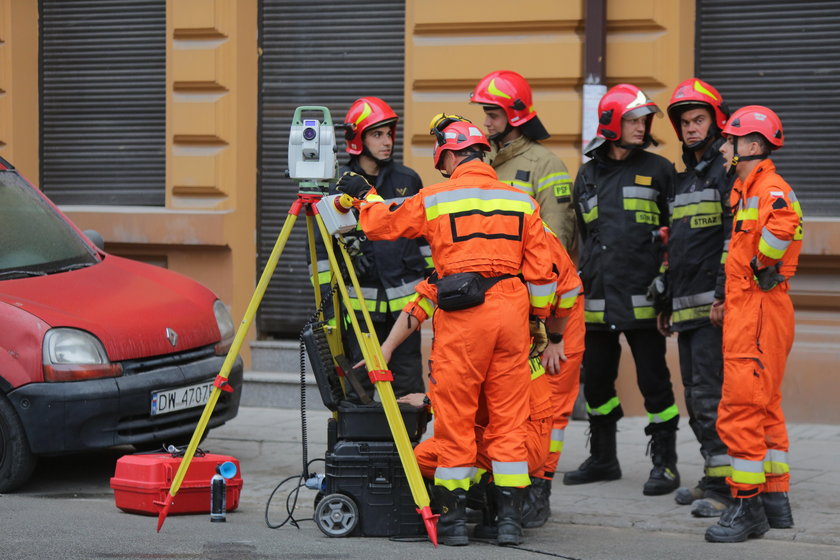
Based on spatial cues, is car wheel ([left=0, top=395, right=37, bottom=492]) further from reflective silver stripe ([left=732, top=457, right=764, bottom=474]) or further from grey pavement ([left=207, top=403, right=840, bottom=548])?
reflective silver stripe ([left=732, top=457, right=764, bottom=474])

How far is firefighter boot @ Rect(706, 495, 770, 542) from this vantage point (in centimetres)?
630

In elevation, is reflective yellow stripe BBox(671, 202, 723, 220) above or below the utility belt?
above

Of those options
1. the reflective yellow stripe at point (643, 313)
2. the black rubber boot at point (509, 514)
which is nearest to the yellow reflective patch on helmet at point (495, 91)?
the reflective yellow stripe at point (643, 313)

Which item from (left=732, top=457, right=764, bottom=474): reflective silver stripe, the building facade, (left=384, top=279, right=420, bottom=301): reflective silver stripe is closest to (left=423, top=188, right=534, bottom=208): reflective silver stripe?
(left=384, top=279, right=420, bottom=301): reflective silver stripe

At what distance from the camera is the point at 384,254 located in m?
7.48

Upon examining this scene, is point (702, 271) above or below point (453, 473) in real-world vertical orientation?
above

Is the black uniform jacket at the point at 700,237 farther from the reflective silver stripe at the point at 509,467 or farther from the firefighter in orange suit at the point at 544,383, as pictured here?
the reflective silver stripe at the point at 509,467

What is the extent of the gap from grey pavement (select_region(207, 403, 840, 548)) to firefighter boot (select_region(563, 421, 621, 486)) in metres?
0.07

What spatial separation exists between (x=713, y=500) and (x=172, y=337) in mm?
3024

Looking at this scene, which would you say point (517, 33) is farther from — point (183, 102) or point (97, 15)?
point (97, 15)

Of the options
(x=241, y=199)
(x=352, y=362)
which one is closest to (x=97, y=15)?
(x=241, y=199)

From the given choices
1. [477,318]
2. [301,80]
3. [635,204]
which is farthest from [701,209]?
[301,80]

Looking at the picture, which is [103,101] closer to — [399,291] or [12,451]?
[12,451]

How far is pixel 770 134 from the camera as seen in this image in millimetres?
6484
